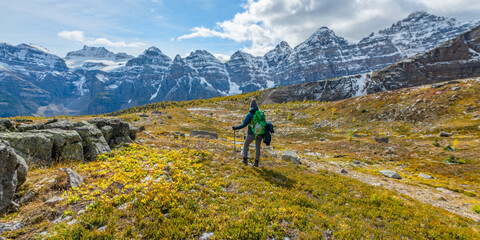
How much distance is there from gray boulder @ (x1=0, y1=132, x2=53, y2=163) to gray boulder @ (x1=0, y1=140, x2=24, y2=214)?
142 inches

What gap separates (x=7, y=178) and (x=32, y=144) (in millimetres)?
4585

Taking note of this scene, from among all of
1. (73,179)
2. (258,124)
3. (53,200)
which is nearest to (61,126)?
(73,179)

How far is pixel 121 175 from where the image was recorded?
10.4 m

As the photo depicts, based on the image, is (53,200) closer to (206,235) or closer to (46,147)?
(46,147)

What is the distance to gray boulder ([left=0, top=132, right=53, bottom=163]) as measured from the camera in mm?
9949

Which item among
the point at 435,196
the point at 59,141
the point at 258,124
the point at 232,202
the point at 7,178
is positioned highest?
the point at 258,124

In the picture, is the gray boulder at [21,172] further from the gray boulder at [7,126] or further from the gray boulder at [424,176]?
the gray boulder at [424,176]

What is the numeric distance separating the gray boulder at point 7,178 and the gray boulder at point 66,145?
4.59 metres

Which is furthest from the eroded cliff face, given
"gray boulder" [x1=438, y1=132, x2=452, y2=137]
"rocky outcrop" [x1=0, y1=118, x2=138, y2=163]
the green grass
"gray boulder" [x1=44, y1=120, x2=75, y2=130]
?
the green grass

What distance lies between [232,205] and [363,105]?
5971cm

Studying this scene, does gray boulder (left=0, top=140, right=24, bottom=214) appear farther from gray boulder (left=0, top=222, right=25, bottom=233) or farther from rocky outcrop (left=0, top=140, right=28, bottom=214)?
gray boulder (left=0, top=222, right=25, bottom=233)

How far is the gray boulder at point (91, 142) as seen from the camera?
13.4 meters

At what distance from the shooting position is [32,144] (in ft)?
34.6

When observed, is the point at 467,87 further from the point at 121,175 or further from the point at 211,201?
the point at 121,175
